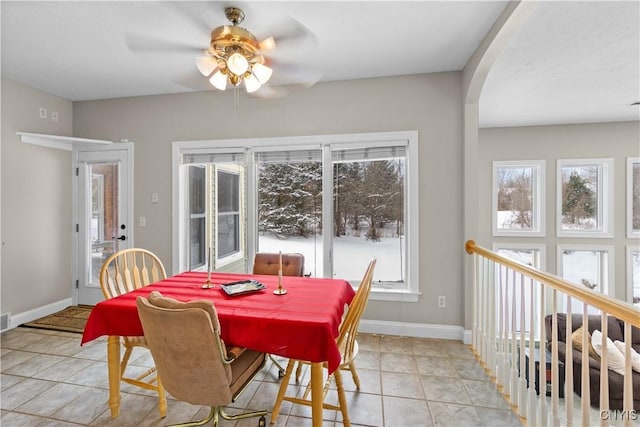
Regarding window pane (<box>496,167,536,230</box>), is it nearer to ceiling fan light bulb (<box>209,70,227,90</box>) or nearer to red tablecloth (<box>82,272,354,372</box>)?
red tablecloth (<box>82,272,354,372</box>)

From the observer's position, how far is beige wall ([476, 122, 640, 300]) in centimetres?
482

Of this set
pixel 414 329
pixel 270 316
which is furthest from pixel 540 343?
pixel 414 329

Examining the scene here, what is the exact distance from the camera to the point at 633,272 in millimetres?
4793

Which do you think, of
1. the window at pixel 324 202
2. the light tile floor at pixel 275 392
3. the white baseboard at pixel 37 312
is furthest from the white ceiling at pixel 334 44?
the light tile floor at pixel 275 392

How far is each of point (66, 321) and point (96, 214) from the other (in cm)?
127

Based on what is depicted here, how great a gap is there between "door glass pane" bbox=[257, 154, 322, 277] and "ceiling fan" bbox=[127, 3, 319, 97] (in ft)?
3.63

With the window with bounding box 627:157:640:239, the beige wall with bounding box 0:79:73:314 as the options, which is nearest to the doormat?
the beige wall with bounding box 0:79:73:314

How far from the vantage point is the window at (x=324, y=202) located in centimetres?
327

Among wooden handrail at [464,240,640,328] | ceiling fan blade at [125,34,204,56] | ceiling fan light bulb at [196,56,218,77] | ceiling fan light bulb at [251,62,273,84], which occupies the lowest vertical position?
wooden handrail at [464,240,640,328]

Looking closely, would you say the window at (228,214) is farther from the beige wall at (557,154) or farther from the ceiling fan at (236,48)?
the beige wall at (557,154)

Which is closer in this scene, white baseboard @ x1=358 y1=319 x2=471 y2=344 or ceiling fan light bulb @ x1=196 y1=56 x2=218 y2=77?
ceiling fan light bulb @ x1=196 y1=56 x2=218 y2=77

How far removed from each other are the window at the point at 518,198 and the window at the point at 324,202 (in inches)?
107

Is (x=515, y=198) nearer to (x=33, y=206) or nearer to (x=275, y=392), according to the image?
(x=275, y=392)

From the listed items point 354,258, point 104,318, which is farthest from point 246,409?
point 354,258
